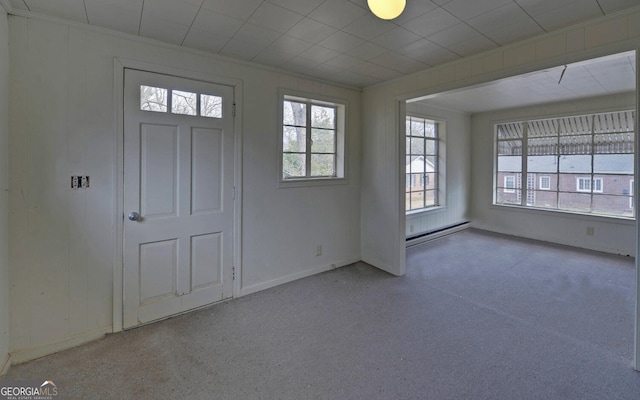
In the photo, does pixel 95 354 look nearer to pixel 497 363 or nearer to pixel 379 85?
pixel 497 363

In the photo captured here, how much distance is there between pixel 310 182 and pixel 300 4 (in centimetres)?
200

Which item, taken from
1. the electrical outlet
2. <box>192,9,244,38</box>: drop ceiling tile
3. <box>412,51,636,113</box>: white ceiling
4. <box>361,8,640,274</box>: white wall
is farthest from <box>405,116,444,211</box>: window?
the electrical outlet

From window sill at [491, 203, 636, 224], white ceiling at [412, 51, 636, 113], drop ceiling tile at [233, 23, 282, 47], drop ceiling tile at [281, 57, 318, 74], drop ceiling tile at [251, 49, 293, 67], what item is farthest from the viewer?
window sill at [491, 203, 636, 224]

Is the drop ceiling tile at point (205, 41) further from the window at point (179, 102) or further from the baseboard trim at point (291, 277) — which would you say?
the baseboard trim at point (291, 277)

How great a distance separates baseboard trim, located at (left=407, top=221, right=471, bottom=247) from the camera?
5.14 m

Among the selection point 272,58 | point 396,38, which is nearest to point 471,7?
point 396,38

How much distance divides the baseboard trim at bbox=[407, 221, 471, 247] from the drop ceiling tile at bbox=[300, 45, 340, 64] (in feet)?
11.0

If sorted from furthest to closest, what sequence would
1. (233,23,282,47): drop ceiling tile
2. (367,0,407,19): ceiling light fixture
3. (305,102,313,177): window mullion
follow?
(305,102,313,177): window mullion, (233,23,282,47): drop ceiling tile, (367,0,407,19): ceiling light fixture

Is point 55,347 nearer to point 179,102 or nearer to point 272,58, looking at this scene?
point 179,102

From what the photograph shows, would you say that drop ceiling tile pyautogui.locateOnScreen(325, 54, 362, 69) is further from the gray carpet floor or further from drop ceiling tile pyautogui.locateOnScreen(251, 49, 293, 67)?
the gray carpet floor

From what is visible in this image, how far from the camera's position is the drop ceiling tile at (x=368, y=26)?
2.13m

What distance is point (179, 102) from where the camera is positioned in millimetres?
2664

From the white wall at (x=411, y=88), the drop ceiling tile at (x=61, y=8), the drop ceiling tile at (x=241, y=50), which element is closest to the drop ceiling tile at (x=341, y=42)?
the drop ceiling tile at (x=241, y=50)

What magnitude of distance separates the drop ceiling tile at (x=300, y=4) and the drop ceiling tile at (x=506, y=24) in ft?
3.78
